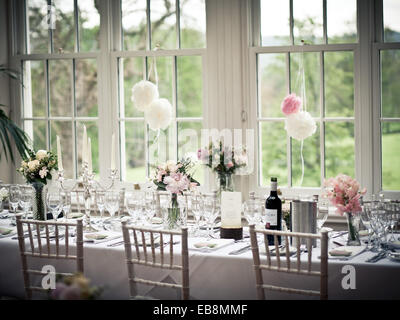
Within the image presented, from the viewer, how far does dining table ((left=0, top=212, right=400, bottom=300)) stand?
8.78 feet

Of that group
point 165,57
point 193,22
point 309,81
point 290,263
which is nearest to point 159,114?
point 165,57

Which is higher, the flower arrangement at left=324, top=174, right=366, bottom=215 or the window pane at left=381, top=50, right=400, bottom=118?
the window pane at left=381, top=50, right=400, bottom=118

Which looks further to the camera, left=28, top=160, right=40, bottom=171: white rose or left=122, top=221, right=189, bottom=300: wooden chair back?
left=28, top=160, right=40, bottom=171: white rose

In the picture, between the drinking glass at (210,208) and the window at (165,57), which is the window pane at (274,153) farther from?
the drinking glass at (210,208)

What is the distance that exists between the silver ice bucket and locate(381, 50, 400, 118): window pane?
1.32m

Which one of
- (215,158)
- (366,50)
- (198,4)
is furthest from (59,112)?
(366,50)

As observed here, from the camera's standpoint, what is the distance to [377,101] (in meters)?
3.98

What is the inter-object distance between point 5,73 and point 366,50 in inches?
107

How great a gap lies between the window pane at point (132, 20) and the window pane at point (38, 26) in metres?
0.67

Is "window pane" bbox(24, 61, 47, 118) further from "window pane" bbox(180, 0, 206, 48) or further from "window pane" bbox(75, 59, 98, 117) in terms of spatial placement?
"window pane" bbox(180, 0, 206, 48)

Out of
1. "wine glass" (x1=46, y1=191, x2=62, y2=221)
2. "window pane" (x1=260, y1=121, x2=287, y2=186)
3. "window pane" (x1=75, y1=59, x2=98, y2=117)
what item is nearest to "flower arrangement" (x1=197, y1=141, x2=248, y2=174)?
"wine glass" (x1=46, y1=191, x2=62, y2=221)

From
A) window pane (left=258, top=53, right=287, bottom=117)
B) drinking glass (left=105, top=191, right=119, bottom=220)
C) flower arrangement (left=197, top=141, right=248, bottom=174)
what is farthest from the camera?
window pane (left=258, top=53, right=287, bottom=117)

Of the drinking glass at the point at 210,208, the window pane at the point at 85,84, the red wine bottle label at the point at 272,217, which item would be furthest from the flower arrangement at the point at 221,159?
the window pane at the point at 85,84

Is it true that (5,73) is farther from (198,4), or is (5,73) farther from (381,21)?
(381,21)
